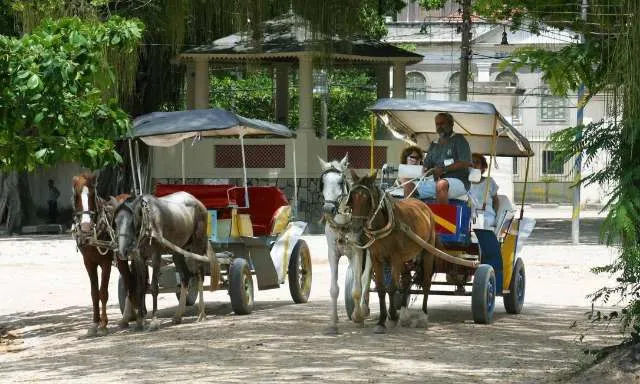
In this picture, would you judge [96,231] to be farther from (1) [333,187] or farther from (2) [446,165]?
(2) [446,165]

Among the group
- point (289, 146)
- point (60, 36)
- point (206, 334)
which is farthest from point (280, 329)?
point (289, 146)

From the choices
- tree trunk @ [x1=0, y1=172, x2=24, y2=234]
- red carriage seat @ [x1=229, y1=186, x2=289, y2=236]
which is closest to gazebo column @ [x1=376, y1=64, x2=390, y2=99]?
tree trunk @ [x1=0, y1=172, x2=24, y2=234]

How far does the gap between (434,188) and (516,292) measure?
5.94 feet

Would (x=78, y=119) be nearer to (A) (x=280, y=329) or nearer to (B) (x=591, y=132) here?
(A) (x=280, y=329)

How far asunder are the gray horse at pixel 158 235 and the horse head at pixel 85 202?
32 centimetres

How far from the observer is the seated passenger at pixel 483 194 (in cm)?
1491

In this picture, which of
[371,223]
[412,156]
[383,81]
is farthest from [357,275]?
[383,81]

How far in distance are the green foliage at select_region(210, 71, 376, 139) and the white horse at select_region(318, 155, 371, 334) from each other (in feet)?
118

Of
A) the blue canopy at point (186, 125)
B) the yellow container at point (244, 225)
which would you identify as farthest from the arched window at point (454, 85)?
the yellow container at point (244, 225)

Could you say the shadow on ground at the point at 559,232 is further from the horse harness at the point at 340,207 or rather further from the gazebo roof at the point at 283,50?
the horse harness at the point at 340,207

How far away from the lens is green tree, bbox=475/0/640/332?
9266 millimetres

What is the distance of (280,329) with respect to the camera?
13.6 m

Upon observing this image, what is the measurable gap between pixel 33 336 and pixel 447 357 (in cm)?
522

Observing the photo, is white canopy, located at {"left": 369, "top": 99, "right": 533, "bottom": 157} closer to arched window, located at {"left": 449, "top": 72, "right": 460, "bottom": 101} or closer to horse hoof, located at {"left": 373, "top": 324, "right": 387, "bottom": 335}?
horse hoof, located at {"left": 373, "top": 324, "right": 387, "bottom": 335}
